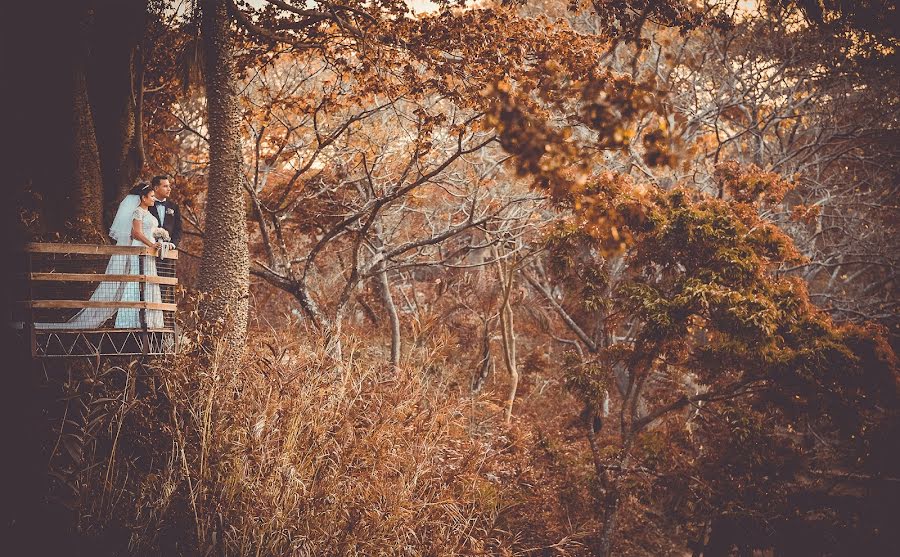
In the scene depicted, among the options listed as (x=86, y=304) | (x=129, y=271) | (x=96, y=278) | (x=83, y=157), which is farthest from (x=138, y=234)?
(x=83, y=157)

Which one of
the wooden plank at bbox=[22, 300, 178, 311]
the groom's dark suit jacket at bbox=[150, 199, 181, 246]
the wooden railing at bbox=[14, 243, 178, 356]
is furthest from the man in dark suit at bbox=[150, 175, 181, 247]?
the wooden plank at bbox=[22, 300, 178, 311]

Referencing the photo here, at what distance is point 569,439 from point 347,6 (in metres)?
9.77

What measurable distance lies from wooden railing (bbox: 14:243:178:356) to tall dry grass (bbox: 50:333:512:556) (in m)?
0.35

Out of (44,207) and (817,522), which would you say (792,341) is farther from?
(44,207)

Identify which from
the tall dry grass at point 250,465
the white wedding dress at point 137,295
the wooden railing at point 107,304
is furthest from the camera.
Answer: the white wedding dress at point 137,295

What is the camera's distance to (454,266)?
35.8 feet

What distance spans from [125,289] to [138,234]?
673mm

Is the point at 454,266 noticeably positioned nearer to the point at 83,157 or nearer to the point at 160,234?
the point at 160,234

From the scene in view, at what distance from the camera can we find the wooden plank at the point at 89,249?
5.71m

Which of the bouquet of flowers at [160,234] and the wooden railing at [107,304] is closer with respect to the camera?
the wooden railing at [107,304]

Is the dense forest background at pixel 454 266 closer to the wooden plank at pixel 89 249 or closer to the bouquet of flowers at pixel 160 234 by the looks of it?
the bouquet of flowers at pixel 160 234

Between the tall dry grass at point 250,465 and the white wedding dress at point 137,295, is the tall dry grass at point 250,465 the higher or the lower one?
the lower one

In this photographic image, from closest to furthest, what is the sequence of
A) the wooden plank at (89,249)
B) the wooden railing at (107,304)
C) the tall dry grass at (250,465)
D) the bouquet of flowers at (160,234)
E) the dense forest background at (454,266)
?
the tall dry grass at (250,465) < the dense forest background at (454,266) < the wooden plank at (89,249) < the wooden railing at (107,304) < the bouquet of flowers at (160,234)

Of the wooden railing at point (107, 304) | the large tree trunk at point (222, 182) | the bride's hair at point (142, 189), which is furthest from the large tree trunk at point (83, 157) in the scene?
the large tree trunk at point (222, 182)
